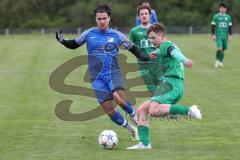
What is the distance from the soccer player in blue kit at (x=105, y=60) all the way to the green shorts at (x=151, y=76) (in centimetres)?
234

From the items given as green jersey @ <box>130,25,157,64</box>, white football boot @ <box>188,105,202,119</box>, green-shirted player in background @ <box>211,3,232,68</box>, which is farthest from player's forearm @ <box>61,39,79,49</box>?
green-shirted player in background @ <box>211,3,232,68</box>

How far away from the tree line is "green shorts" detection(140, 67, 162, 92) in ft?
216

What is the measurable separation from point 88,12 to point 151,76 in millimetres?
68969

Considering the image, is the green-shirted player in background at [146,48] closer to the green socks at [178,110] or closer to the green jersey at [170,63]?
the green jersey at [170,63]

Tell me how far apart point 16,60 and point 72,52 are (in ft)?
18.8

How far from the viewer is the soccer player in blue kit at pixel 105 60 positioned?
10953 millimetres

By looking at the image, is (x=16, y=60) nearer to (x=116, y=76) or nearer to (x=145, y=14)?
(x=145, y=14)

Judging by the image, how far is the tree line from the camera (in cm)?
8056

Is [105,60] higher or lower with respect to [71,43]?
lower

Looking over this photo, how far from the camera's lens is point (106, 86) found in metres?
11.0

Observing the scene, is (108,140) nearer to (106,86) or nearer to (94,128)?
(106,86)

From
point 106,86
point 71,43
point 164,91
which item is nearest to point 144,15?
point 71,43

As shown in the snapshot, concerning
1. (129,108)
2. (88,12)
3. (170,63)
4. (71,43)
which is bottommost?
(88,12)

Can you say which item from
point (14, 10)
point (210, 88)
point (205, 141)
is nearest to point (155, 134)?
point (205, 141)
